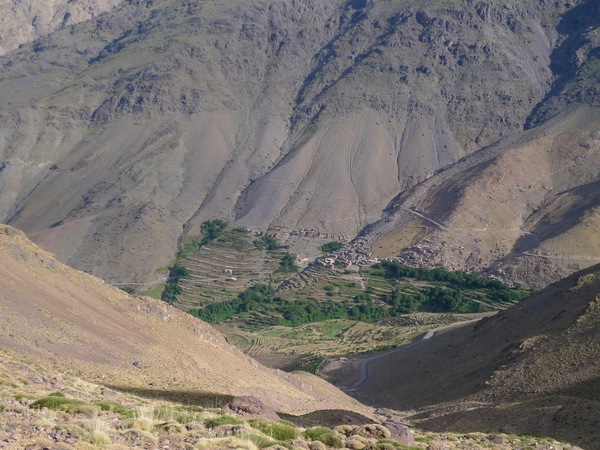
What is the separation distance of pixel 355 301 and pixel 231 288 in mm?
27042

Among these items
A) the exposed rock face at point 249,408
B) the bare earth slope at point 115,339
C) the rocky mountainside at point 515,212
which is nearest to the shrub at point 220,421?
the exposed rock face at point 249,408

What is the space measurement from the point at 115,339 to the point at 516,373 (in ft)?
95.4

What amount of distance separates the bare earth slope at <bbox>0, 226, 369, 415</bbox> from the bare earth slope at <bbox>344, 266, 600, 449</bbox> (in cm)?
946

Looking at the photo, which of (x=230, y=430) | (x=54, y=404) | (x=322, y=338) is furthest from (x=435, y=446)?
(x=322, y=338)

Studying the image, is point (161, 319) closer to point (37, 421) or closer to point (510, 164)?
point (37, 421)

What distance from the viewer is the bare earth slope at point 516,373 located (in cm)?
4190

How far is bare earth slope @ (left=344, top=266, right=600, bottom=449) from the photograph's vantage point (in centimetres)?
4190

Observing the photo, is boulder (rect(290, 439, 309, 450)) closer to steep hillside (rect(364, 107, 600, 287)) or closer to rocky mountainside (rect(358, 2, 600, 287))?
rocky mountainside (rect(358, 2, 600, 287))

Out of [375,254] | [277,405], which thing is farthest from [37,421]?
[375,254]

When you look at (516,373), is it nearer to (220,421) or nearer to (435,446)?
(435,446)

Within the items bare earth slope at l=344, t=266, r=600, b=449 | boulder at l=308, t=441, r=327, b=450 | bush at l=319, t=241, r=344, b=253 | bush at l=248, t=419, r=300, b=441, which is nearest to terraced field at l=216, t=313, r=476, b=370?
bare earth slope at l=344, t=266, r=600, b=449

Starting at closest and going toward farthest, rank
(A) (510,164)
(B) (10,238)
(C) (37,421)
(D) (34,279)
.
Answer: (C) (37,421) < (D) (34,279) < (B) (10,238) < (A) (510,164)

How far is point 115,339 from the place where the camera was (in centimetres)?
4403

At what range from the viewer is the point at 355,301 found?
142625 mm
